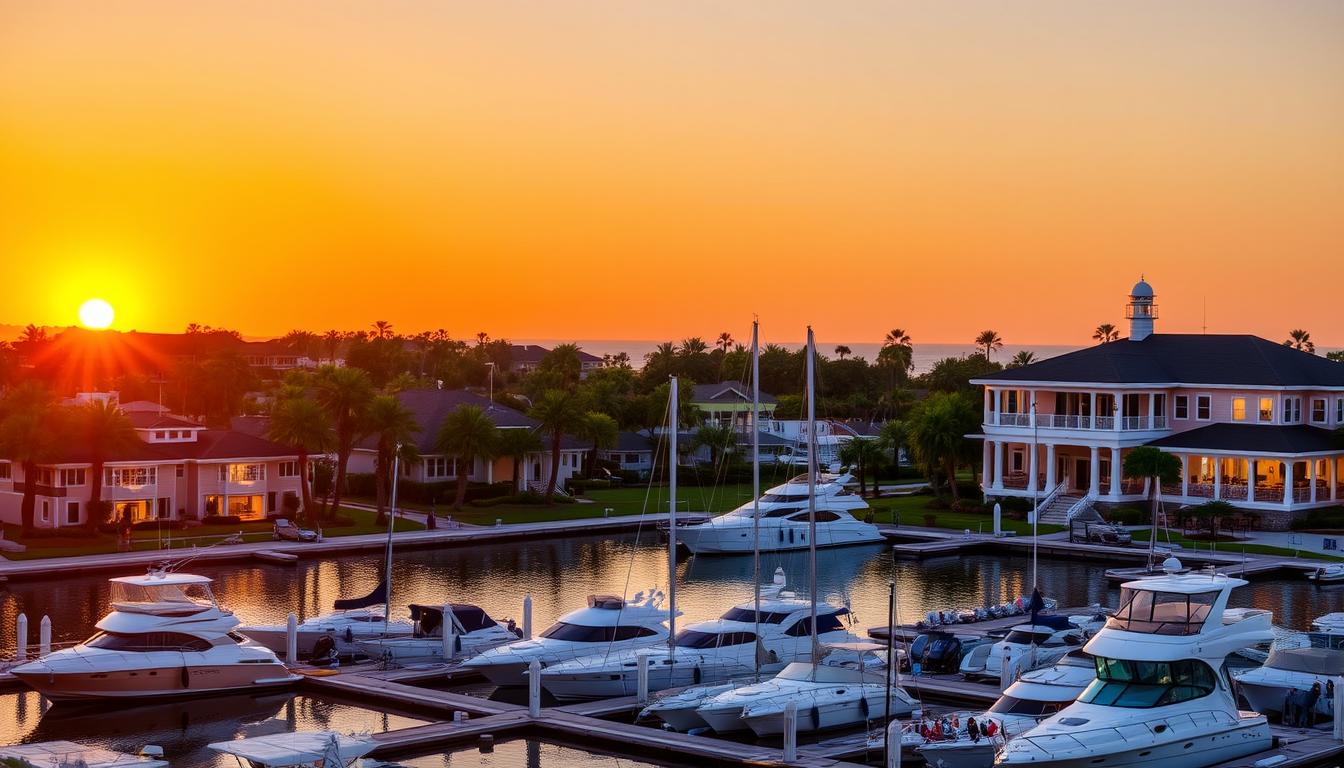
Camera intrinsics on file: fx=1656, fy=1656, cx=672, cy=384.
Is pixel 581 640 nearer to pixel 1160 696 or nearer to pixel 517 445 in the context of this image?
pixel 1160 696

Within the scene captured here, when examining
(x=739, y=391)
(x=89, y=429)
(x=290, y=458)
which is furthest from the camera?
(x=739, y=391)

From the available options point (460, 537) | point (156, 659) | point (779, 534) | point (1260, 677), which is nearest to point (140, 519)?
point (460, 537)

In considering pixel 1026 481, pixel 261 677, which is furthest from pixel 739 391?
pixel 261 677

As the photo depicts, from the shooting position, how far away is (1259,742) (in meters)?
34.8

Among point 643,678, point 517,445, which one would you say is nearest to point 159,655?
point 643,678

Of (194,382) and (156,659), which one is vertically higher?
(194,382)

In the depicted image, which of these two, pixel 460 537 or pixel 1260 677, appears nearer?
pixel 1260 677

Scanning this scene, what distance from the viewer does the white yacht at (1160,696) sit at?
3222 centimetres

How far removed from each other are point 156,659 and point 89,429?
33.5m

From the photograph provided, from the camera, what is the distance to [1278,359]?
84.1 m

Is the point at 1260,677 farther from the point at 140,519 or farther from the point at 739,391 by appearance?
the point at 739,391

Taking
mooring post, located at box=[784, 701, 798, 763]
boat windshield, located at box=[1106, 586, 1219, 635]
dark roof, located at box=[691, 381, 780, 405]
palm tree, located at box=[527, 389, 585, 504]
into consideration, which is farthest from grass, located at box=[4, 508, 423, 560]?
dark roof, located at box=[691, 381, 780, 405]

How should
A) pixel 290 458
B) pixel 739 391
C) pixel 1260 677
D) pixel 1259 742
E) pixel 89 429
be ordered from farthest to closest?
pixel 739 391, pixel 290 458, pixel 89 429, pixel 1260 677, pixel 1259 742

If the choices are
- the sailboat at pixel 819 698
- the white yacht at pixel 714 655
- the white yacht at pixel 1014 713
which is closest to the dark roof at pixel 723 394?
the white yacht at pixel 714 655
